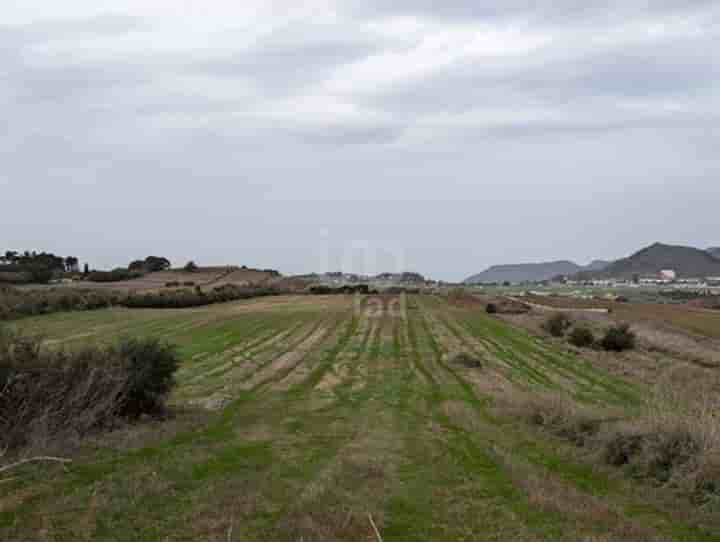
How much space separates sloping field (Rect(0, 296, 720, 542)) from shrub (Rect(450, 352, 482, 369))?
201 inches

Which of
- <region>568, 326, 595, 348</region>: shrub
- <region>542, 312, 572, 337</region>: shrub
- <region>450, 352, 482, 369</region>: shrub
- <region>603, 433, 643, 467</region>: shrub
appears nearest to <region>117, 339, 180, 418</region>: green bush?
<region>603, 433, 643, 467</region>: shrub

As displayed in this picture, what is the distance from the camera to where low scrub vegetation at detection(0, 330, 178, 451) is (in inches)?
409

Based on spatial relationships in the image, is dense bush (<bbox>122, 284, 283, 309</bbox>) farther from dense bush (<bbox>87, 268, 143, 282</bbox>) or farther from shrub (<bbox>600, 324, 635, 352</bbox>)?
shrub (<bbox>600, 324, 635, 352</bbox>)

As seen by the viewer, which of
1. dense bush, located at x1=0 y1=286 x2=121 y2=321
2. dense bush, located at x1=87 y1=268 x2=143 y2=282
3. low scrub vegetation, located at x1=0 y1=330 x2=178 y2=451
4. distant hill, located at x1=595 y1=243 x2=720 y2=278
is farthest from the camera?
distant hill, located at x1=595 y1=243 x2=720 y2=278

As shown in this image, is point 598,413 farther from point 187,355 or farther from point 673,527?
point 187,355

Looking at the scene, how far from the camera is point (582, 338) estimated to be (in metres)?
40.4

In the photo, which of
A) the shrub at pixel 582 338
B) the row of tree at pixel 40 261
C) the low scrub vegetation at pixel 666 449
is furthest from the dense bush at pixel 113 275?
the low scrub vegetation at pixel 666 449

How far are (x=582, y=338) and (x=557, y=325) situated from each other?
633 centimetres

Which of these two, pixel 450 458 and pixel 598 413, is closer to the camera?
pixel 450 458

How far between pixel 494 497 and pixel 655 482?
7.95ft

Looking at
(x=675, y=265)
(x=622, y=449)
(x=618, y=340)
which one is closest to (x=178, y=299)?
(x=618, y=340)

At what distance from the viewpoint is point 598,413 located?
1320cm

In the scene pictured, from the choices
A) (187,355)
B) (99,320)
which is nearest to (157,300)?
(99,320)

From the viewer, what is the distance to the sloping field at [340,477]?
6.85 m
